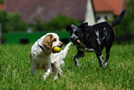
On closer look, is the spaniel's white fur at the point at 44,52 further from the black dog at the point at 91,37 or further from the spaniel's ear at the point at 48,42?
the black dog at the point at 91,37

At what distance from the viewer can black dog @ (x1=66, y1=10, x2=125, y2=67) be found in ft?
22.2

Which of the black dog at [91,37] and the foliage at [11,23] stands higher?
the black dog at [91,37]

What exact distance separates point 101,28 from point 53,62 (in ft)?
6.83

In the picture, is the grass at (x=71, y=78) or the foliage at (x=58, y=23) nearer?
the grass at (x=71, y=78)

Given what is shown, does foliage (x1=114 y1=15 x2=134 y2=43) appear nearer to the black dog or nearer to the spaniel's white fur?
the black dog

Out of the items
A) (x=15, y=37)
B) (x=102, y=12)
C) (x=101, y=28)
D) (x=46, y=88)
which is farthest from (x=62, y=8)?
(x=46, y=88)

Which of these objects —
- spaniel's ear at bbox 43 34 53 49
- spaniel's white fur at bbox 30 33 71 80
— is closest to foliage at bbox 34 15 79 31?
spaniel's white fur at bbox 30 33 71 80

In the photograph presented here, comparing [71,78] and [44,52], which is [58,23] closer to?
[71,78]

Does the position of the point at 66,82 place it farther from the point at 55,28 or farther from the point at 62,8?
the point at 62,8

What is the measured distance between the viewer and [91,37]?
7.07 meters

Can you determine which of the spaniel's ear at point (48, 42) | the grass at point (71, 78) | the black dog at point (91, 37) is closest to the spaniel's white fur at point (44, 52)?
A: the spaniel's ear at point (48, 42)

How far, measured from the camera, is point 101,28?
767cm

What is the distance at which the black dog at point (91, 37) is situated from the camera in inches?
266

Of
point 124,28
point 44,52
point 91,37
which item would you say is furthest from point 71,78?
point 124,28
